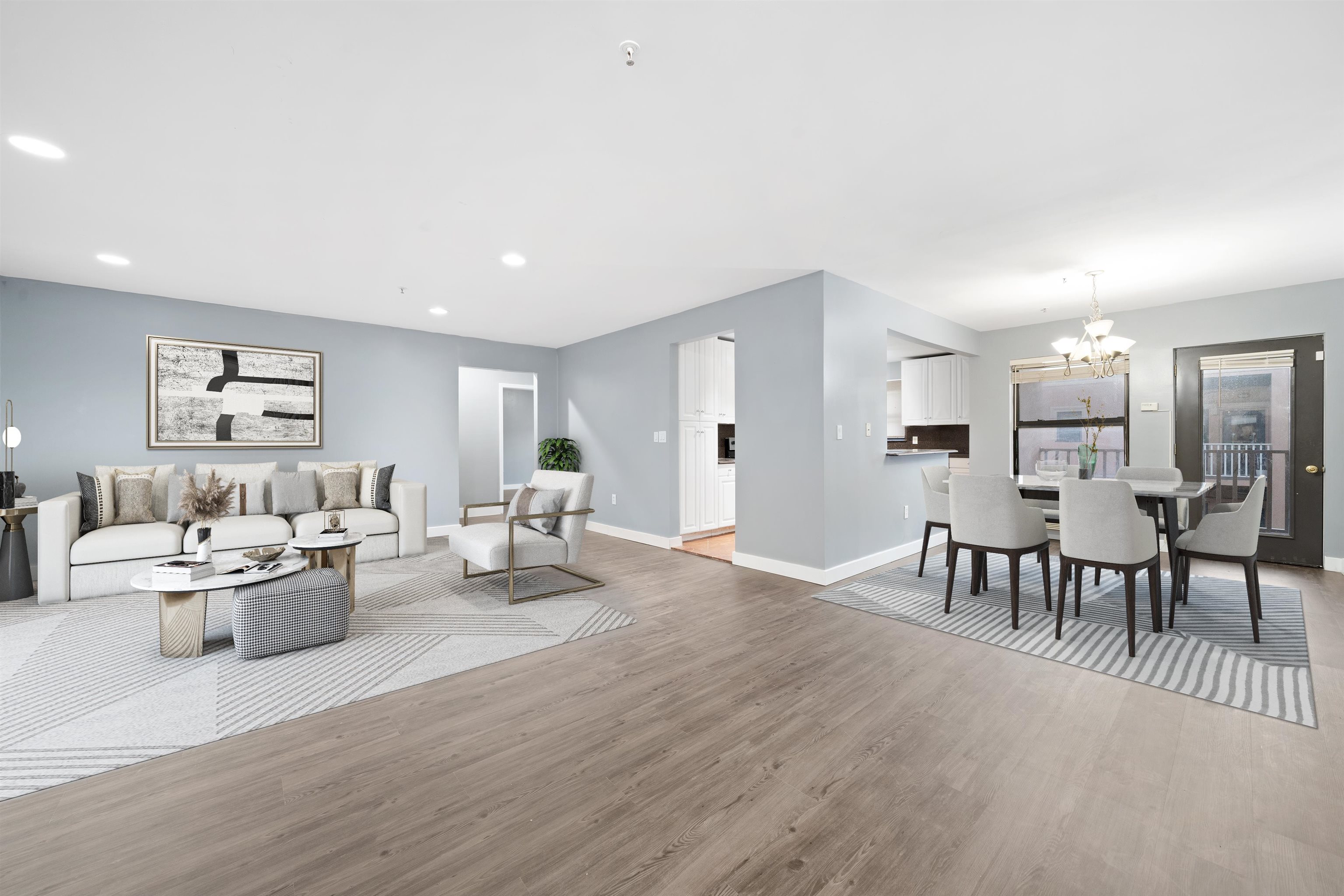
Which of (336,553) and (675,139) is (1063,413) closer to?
(675,139)

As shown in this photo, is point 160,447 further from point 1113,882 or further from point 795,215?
point 1113,882

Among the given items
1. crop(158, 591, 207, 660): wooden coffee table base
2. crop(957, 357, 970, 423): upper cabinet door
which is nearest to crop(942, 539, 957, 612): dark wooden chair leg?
crop(957, 357, 970, 423): upper cabinet door

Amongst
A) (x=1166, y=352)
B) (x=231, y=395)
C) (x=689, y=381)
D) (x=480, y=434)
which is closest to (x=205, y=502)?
(x=231, y=395)

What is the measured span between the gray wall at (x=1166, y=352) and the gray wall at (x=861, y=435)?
167cm

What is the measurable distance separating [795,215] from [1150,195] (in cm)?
189

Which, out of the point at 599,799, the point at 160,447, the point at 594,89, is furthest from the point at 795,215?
the point at 160,447

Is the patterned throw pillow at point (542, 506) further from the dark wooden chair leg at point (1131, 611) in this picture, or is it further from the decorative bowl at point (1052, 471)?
the decorative bowl at point (1052, 471)

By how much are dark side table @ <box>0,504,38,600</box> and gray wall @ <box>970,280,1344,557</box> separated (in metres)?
8.84

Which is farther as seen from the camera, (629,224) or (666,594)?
(666,594)

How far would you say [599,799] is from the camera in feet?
5.80

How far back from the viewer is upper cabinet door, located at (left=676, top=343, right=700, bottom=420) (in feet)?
19.3

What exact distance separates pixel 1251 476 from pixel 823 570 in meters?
4.23

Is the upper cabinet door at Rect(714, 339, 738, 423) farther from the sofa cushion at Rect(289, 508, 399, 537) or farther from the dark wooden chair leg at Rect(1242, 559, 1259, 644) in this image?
the dark wooden chair leg at Rect(1242, 559, 1259, 644)

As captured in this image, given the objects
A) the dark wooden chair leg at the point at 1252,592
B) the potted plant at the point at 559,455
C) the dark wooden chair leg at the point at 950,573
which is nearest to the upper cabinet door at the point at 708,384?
the potted plant at the point at 559,455
